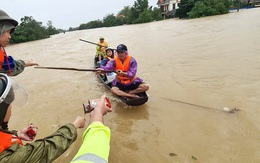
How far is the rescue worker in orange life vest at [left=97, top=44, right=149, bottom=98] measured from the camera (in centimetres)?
486

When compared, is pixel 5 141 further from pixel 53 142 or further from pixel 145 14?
pixel 145 14

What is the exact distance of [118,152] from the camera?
137 inches

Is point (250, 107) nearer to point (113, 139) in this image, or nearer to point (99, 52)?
point (113, 139)

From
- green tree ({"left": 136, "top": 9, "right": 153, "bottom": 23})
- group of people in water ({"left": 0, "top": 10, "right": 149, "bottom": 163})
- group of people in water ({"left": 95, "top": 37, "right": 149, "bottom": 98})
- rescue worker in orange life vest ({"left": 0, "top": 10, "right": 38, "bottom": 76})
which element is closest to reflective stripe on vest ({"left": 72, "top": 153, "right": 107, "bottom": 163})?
group of people in water ({"left": 0, "top": 10, "right": 149, "bottom": 163})

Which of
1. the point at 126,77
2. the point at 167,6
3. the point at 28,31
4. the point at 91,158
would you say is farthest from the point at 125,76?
the point at 167,6

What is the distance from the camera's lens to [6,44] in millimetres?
2521

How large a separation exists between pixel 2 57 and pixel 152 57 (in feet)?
25.3

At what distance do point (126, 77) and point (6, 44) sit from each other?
9.47 ft

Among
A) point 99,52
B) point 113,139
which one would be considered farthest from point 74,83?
point 113,139

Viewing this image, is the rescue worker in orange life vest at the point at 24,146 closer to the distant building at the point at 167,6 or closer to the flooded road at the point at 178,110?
the flooded road at the point at 178,110

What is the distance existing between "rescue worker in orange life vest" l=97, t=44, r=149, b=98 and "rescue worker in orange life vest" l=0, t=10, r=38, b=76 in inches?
80.9

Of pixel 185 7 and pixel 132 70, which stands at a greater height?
pixel 185 7

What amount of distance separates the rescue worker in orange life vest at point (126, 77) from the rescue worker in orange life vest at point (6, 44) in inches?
80.9

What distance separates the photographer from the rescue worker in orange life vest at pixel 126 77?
16.0ft
